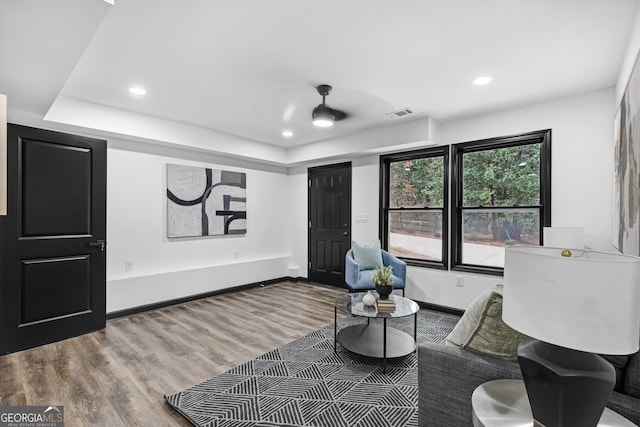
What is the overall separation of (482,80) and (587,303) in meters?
2.59

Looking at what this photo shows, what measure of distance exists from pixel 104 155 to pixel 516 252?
3.92 m

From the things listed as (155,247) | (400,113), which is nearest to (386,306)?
(400,113)

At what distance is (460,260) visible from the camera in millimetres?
4047

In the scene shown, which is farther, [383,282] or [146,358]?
[383,282]

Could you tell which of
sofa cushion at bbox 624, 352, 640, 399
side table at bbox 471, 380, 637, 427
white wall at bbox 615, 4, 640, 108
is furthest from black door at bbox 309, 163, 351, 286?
sofa cushion at bbox 624, 352, 640, 399

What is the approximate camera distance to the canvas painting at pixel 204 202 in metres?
4.38

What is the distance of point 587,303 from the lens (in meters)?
0.85

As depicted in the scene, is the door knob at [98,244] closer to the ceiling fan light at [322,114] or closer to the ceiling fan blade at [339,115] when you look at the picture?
the ceiling fan light at [322,114]

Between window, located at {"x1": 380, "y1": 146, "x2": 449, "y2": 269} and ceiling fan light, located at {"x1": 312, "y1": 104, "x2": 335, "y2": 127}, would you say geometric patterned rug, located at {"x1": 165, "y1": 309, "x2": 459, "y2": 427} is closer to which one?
window, located at {"x1": 380, "y1": 146, "x2": 449, "y2": 269}

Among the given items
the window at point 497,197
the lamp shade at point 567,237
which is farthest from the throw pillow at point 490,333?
the window at point 497,197

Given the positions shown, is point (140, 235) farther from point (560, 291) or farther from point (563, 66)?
point (563, 66)

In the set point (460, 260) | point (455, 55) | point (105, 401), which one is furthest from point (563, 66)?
point (105, 401)

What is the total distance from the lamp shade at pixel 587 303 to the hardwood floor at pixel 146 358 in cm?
203

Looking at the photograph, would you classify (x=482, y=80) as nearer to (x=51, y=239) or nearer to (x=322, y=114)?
(x=322, y=114)
